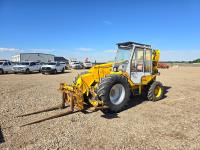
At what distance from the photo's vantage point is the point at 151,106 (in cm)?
812

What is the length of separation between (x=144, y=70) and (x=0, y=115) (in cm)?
598

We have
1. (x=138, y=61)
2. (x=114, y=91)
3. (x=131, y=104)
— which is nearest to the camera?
(x=114, y=91)

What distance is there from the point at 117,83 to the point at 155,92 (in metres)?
3.06

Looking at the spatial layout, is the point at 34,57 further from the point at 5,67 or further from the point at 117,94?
the point at 117,94

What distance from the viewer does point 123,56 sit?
8.67 m

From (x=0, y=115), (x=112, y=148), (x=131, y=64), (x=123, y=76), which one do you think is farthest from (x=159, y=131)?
(x=0, y=115)

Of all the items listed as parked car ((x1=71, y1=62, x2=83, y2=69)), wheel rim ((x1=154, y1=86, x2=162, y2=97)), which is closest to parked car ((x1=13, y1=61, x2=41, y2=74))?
parked car ((x1=71, y1=62, x2=83, y2=69))

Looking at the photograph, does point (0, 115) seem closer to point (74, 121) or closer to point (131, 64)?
point (74, 121)

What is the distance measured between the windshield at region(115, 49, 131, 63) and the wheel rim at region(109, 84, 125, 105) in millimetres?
1565

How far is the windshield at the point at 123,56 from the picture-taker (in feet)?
27.6

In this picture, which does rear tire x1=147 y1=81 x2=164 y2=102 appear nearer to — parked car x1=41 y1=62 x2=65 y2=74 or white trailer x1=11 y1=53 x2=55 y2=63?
parked car x1=41 y1=62 x2=65 y2=74

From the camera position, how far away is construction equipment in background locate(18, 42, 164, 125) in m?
6.68

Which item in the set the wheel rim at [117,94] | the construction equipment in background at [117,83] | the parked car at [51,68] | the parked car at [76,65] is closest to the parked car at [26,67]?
the parked car at [51,68]

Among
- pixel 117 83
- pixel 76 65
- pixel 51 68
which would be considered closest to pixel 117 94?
pixel 117 83
